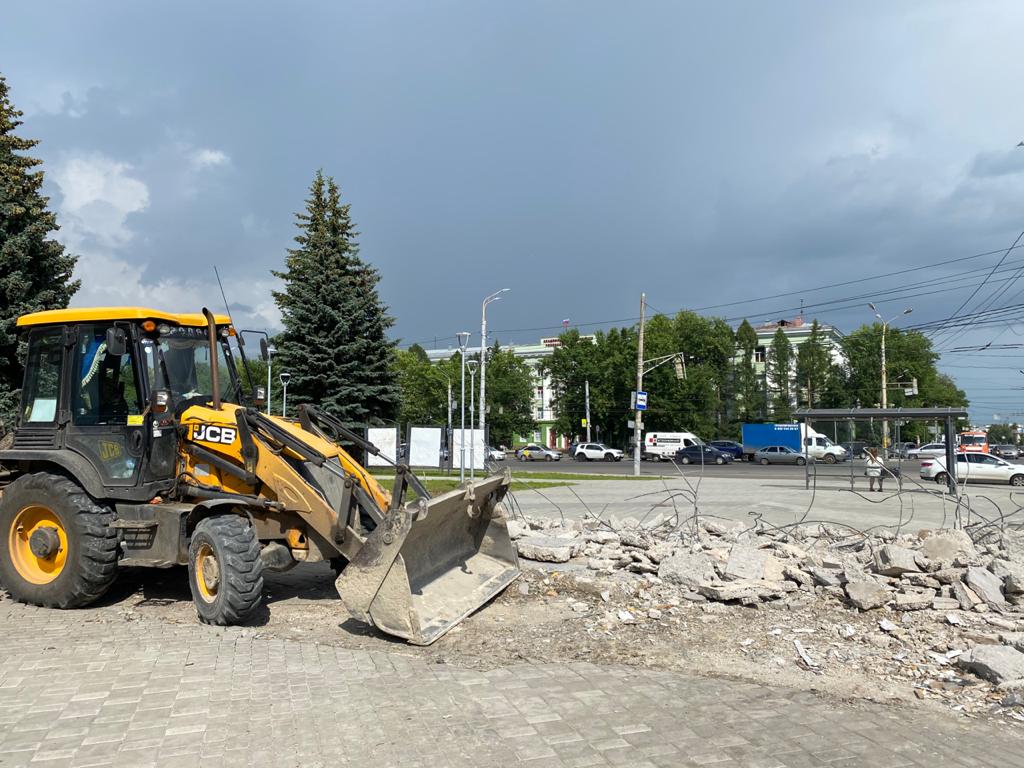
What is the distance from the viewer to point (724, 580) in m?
8.05

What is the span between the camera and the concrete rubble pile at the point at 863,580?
6.13 m

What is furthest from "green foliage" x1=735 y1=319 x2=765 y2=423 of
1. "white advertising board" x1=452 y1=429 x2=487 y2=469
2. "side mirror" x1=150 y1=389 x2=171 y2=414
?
"side mirror" x1=150 y1=389 x2=171 y2=414

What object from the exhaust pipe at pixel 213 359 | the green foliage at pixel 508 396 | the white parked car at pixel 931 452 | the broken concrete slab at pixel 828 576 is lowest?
the broken concrete slab at pixel 828 576

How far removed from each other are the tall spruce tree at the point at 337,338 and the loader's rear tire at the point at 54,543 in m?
22.4

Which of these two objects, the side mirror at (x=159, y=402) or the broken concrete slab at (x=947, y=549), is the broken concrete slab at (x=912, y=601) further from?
the side mirror at (x=159, y=402)

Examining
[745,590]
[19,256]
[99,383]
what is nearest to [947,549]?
[745,590]

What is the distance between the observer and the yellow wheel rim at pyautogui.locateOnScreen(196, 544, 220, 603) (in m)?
6.79

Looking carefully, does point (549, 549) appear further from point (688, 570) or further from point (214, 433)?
point (214, 433)

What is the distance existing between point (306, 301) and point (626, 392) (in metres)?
47.8

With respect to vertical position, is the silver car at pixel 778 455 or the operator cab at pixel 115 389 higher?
the operator cab at pixel 115 389

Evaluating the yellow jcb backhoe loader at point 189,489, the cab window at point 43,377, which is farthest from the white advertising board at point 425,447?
the cab window at point 43,377

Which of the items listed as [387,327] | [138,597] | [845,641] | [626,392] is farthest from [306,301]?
[626,392]

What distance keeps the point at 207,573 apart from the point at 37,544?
7.13ft

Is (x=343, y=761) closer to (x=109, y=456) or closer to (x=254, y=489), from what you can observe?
(x=254, y=489)
